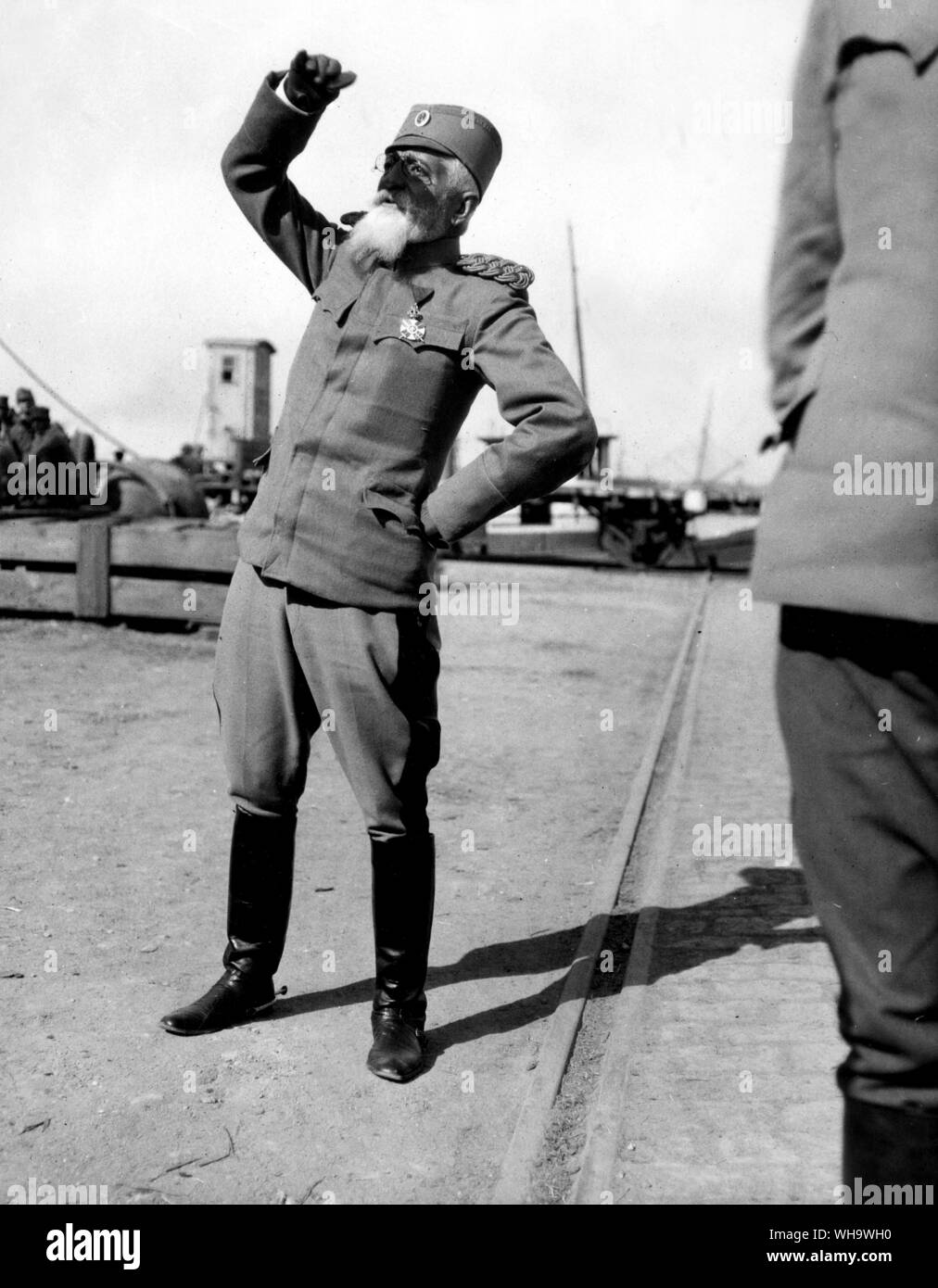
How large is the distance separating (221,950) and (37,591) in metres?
8.05

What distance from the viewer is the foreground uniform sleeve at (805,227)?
182 cm

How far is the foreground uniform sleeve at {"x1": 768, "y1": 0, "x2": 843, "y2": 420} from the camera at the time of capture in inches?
71.7

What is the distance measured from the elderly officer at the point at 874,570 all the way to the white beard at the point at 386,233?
5.20 feet

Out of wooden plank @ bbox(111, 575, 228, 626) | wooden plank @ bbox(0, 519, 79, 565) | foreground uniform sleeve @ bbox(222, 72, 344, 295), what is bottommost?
wooden plank @ bbox(111, 575, 228, 626)

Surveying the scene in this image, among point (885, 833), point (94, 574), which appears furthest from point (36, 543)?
point (885, 833)

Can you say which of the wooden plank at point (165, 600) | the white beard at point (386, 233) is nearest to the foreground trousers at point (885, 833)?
the white beard at point (386, 233)

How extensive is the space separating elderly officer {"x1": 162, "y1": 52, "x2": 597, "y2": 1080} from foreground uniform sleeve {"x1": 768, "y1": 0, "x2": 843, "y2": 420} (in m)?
1.25

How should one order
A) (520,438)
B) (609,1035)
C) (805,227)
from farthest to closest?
(609,1035) → (520,438) → (805,227)

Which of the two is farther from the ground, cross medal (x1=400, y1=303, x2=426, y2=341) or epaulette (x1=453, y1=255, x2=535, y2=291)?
epaulette (x1=453, y1=255, x2=535, y2=291)

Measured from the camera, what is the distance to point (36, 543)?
1173 centimetres

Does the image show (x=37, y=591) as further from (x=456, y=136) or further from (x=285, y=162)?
(x=456, y=136)

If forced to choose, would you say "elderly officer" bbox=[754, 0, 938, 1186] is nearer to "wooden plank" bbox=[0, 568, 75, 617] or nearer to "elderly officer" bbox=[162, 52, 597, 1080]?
"elderly officer" bbox=[162, 52, 597, 1080]

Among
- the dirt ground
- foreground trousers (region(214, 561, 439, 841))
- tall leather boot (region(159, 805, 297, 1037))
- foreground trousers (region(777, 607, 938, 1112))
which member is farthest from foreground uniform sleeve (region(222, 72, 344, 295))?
foreground trousers (region(777, 607, 938, 1112))

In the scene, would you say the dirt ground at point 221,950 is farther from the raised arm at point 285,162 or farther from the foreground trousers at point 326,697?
the raised arm at point 285,162
